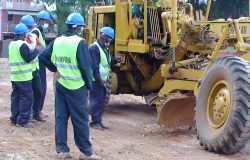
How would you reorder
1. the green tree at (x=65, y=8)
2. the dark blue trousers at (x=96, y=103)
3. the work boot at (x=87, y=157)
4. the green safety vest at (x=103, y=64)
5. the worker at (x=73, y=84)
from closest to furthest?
the worker at (x=73, y=84) → the work boot at (x=87, y=157) → the green safety vest at (x=103, y=64) → the dark blue trousers at (x=96, y=103) → the green tree at (x=65, y=8)

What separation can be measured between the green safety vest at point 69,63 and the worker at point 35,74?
2.67 metres

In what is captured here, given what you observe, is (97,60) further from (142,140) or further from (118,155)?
(118,155)

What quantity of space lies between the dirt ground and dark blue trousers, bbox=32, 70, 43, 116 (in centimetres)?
32

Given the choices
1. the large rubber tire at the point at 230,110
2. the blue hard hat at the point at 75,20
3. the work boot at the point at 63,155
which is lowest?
the work boot at the point at 63,155

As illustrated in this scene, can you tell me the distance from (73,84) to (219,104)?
2.07m

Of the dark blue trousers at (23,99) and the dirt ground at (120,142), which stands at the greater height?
the dark blue trousers at (23,99)

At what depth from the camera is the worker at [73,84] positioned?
6.51 meters

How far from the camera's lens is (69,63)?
654 cm

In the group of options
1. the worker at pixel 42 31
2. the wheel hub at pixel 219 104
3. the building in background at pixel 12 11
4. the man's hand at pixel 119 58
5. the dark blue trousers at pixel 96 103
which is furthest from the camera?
the building in background at pixel 12 11

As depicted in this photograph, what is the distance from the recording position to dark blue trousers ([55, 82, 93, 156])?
6578mm

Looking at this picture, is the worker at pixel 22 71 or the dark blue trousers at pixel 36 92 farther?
the dark blue trousers at pixel 36 92

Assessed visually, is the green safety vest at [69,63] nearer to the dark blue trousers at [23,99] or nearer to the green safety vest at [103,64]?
the dark blue trousers at [23,99]

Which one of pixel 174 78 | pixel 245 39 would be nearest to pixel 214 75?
pixel 245 39

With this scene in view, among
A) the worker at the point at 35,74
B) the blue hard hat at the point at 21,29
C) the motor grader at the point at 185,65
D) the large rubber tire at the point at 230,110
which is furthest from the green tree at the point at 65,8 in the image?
the large rubber tire at the point at 230,110
